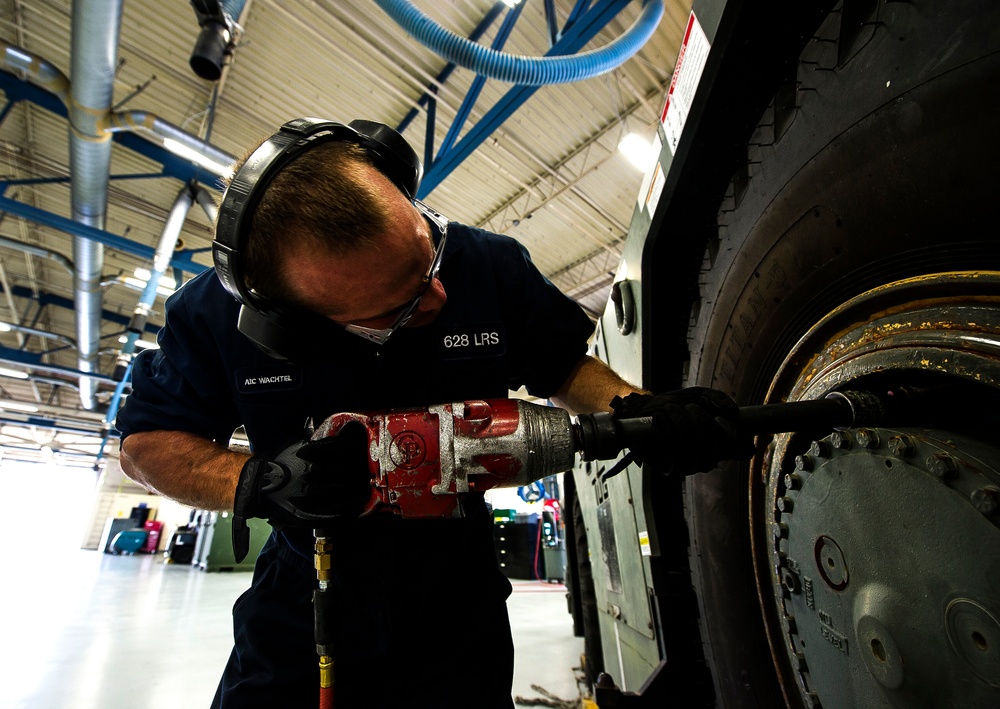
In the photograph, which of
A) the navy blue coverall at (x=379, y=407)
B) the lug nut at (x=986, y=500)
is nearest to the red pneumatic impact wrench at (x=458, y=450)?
the navy blue coverall at (x=379, y=407)

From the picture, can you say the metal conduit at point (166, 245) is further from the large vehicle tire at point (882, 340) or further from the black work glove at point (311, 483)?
the large vehicle tire at point (882, 340)

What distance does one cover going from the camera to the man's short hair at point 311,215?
821 millimetres

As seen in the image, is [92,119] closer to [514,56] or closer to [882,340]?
[514,56]

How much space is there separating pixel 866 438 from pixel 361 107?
5807mm

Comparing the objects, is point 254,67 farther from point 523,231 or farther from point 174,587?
point 174,587

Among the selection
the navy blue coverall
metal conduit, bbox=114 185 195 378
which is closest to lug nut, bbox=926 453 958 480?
the navy blue coverall

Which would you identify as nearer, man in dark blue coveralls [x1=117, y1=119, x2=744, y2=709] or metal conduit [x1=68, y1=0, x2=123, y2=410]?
man in dark blue coveralls [x1=117, y1=119, x2=744, y2=709]

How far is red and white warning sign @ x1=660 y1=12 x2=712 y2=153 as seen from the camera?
75cm

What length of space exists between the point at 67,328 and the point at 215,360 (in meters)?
14.1

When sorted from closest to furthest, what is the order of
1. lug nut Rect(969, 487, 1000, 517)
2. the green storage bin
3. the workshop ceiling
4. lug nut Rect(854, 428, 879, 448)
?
1. lug nut Rect(969, 487, 1000, 517)
2. lug nut Rect(854, 428, 879, 448)
3. the workshop ceiling
4. the green storage bin

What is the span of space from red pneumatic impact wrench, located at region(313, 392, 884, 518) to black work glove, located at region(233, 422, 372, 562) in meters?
0.02

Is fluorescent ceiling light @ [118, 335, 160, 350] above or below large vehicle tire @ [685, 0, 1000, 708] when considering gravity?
above

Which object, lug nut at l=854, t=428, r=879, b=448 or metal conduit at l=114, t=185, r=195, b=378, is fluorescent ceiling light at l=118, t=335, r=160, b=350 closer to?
metal conduit at l=114, t=185, r=195, b=378

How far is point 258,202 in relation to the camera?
0.82m
